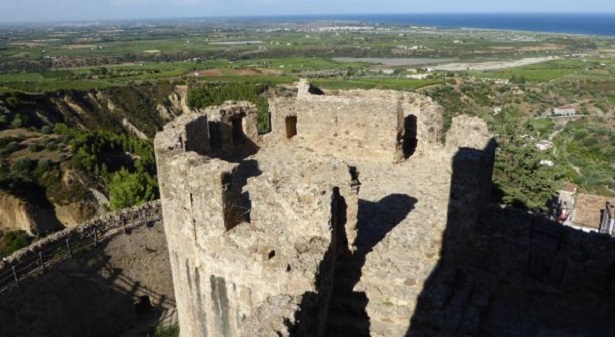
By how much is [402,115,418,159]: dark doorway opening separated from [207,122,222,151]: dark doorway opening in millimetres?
6127

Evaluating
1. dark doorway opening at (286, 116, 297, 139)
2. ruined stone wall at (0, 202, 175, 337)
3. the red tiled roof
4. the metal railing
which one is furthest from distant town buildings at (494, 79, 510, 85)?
ruined stone wall at (0, 202, 175, 337)

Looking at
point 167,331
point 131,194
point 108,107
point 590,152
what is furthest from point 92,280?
point 108,107

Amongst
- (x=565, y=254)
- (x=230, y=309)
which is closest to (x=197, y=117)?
(x=230, y=309)

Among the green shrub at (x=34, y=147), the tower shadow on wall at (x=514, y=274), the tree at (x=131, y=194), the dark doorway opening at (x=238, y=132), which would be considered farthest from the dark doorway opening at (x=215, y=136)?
the green shrub at (x=34, y=147)

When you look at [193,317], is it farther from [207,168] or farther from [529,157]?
[529,157]

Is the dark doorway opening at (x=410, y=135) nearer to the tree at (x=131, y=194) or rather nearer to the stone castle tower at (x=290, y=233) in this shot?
the stone castle tower at (x=290, y=233)

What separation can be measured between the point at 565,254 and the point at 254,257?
20.4 feet

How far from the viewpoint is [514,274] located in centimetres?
1003

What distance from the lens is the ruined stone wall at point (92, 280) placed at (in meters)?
15.0

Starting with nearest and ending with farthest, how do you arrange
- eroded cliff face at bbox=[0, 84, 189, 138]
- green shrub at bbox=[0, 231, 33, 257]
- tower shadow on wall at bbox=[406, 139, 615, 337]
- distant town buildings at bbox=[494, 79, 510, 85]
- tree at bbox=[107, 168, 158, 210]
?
tower shadow on wall at bbox=[406, 139, 615, 337], green shrub at bbox=[0, 231, 33, 257], tree at bbox=[107, 168, 158, 210], eroded cliff face at bbox=[0, 84, 189, 138], distant town buildings at bbox=[494, 79, 510, 85]

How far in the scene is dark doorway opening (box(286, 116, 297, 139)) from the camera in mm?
16547

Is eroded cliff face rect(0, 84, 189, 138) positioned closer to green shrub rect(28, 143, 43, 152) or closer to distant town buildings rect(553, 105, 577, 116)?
green shrub rect(28, 143, 43, 152)

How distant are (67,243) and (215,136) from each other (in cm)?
620

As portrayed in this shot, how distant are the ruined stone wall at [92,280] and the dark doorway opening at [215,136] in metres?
5.20
